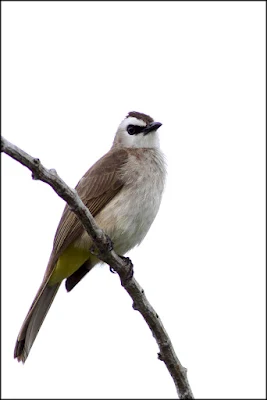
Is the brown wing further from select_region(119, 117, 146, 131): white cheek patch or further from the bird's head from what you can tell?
select_region(119, 117, 146, 131): white cheek patch

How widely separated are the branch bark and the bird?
0.76 metres

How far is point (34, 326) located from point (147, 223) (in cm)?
146

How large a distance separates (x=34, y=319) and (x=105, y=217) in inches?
45.7

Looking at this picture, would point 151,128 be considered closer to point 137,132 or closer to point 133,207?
point 137,132

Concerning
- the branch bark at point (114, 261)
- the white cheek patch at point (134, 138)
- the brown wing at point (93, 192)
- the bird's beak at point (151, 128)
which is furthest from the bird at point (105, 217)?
the branch bark at point (114, 261)

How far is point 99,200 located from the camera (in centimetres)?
660

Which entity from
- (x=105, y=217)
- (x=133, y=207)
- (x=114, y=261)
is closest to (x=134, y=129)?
(x=133, y=207)

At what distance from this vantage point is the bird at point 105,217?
6293mm

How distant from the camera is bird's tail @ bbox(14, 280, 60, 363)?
5883mm

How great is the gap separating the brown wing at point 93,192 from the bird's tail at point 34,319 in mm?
226

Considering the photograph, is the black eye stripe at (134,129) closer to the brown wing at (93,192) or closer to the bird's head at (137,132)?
the bird's head at (137,132)

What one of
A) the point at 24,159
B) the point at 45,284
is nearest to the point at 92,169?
the point at 45,284

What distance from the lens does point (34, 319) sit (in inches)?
247

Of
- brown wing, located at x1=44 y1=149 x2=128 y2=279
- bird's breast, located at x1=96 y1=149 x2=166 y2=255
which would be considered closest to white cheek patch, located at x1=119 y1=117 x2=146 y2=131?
brown wing, located at x1=44 y1=149 x2=128 y2=279
